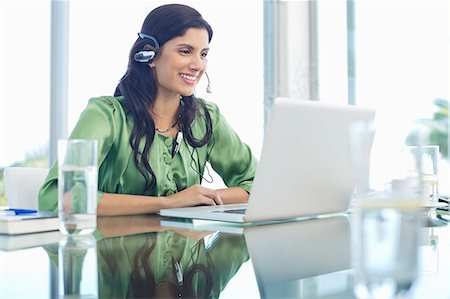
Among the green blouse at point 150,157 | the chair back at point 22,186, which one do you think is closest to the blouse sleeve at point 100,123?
the green blouse at point 150,157

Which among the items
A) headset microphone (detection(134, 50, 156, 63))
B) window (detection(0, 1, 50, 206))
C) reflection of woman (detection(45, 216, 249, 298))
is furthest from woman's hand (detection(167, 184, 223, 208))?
window (detection(0, 1, 50, 206))

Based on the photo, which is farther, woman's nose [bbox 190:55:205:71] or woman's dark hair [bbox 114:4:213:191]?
woman's nose [bbox 190:55:205:71]

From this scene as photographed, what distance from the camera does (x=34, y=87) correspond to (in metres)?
3.94

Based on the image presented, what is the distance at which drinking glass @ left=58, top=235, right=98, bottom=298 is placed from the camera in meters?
0.75

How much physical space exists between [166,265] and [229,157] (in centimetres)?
145

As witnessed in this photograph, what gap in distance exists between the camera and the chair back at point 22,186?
2166 mm

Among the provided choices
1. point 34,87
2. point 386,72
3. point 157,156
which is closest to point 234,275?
point 157,156

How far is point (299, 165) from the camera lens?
145cm

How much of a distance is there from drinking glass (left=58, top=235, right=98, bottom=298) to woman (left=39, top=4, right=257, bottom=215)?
80cm

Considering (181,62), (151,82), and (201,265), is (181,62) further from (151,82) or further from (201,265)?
(201,265)

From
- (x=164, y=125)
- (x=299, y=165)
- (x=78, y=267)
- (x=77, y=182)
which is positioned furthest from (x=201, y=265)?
(x=164, y=125)

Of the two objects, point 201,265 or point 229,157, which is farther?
point 229,157

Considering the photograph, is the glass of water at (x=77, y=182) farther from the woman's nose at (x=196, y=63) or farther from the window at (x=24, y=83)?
the window at (x=24, y=83)

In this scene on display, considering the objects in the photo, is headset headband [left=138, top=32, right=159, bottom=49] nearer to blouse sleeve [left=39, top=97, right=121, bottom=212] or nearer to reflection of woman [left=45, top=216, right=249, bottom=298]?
blouse sleeve [left=39, top=97, right=121, bottom=212]
